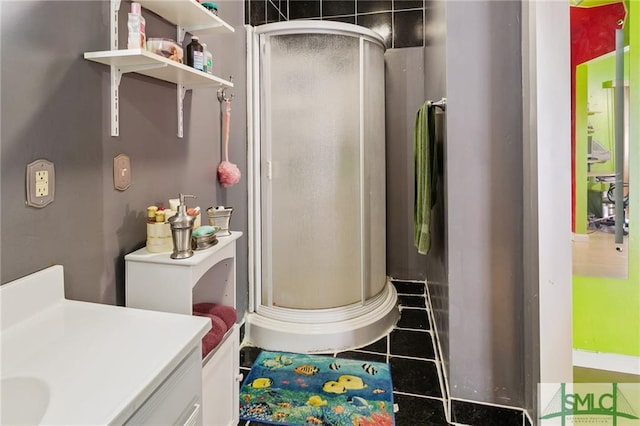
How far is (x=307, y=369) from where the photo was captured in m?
1.96

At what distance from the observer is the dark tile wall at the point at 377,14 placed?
3234 millimetres

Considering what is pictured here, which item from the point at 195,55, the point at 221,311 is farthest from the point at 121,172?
the point at 221,311

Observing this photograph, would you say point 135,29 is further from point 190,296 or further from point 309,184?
point 309,184

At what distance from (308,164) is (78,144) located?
4.37ft

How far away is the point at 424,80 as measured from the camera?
123 inches

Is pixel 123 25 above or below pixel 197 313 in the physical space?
above

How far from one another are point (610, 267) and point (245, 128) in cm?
209

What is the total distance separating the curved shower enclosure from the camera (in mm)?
2195

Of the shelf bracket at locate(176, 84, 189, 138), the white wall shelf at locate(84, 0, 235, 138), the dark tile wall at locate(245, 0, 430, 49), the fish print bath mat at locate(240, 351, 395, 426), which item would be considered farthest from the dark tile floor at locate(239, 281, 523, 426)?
the dark tile wall at locate(245, 0, 430, 49)

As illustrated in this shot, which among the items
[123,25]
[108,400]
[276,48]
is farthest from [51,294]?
[276,48]

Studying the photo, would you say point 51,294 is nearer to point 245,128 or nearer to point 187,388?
point 187,388

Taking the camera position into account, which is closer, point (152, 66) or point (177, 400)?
point (177, 400)

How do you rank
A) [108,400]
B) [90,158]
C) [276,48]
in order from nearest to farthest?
[108,400] < [90,158] < [276,48]

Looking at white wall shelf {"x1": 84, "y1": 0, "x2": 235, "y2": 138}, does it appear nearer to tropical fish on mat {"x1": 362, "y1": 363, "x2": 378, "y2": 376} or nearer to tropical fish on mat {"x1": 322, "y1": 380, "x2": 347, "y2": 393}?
tropical fish on mat {"x1": 322, "y1": 380, "x2": 347, "y2": 393}
